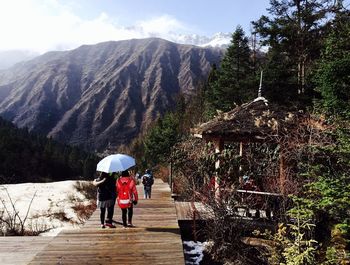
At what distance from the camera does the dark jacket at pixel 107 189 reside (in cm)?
830

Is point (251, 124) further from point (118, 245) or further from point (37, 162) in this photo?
point (37, 162)

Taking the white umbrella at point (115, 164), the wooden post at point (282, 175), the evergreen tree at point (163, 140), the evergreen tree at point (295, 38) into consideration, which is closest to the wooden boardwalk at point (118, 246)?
the white umbrella at point (115, 164)

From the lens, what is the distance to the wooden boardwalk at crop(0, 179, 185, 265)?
6477 mm

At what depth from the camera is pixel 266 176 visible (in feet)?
36.2

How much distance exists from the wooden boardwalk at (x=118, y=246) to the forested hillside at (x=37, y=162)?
64870 mm

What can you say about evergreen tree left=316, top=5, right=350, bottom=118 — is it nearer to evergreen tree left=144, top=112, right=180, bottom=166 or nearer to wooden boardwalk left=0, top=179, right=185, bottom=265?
wooden boardwalk left=0, top=179, right=185, bottom=265

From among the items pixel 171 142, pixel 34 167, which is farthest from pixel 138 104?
pixel 171 142

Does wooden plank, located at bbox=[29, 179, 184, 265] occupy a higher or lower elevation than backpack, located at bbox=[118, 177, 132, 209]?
lower

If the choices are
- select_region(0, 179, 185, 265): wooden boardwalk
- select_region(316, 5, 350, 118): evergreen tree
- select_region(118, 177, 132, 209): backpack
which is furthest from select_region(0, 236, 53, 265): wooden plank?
select_region(316, 5, 350, 118): evergreen tree

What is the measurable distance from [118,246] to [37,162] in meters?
72.7

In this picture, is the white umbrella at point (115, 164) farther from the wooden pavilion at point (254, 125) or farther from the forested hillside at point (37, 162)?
the forested hillside at point (37, 162)

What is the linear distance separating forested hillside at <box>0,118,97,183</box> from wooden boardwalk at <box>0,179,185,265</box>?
64.9 meters

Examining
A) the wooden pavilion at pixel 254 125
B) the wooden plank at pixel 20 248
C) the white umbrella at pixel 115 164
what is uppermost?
the wooden pavilion at pixel 254 125

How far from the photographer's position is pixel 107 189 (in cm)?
838
